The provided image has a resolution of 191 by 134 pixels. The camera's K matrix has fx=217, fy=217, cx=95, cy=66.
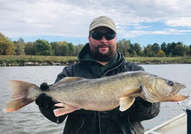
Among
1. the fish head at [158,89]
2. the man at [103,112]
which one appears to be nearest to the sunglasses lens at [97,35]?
the man at [103,112]

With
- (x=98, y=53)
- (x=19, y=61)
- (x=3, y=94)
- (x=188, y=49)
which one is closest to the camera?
(x=98, y=53)

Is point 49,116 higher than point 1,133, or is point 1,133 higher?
point 49,116

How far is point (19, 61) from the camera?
191 ft

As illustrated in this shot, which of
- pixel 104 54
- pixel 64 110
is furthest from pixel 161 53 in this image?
pixel 64 110

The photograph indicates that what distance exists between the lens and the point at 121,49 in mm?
95938

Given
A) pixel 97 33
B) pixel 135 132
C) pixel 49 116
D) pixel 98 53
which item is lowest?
pixel 135 132

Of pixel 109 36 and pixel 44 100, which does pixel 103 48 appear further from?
pixel 44 100

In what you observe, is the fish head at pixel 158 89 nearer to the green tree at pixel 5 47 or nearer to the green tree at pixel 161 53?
the green tree at pixel 5 47

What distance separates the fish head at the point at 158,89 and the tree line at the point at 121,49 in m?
84.2

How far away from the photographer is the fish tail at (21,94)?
130 inches

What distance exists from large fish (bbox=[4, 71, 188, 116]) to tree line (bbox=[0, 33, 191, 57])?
3288 inches

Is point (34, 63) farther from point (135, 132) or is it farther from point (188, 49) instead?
point (188, 49)

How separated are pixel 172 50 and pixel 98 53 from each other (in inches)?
4248

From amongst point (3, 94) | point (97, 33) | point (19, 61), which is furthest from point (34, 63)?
point (97, 33)
